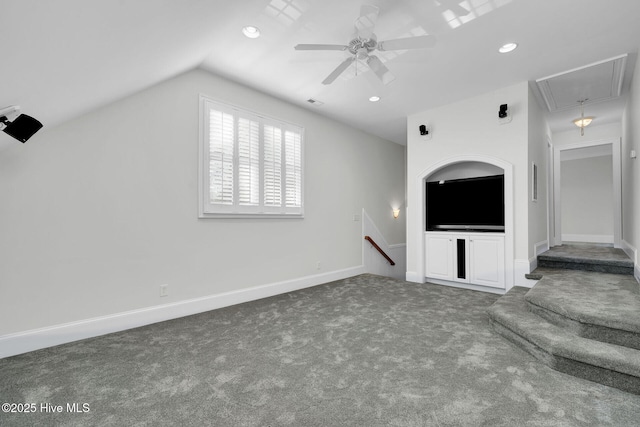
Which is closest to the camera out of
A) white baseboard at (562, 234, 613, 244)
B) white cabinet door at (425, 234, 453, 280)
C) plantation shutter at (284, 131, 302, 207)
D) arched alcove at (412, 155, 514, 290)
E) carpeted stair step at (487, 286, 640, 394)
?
carpeted stair step at (487, 286, 640, 394)

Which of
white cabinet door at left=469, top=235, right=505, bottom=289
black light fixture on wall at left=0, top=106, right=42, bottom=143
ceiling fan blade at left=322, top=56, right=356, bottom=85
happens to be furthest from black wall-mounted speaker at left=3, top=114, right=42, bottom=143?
white cabinet door at left=469, top=235, right=505, bottom=289

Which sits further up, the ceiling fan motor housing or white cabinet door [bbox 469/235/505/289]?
the ceiling fan motor housing

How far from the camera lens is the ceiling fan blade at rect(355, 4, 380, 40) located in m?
2.36

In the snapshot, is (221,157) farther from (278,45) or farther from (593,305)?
(593,305)

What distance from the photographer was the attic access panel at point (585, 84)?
3.62 meters

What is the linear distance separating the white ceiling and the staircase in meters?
2.71

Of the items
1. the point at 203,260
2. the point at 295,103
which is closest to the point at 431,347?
the point at 203,260

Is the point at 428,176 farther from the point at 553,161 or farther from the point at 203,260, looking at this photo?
the point at 203,260

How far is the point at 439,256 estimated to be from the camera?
16.5 feet

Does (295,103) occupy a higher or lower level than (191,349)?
higher

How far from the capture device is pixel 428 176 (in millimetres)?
5301

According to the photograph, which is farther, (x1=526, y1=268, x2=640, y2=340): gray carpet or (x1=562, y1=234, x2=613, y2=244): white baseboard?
(x1=562, y1=234, x2=613, y2=244): white baseboard

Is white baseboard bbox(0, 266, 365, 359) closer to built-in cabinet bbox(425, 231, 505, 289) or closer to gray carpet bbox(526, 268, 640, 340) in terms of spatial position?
built-in cabinet bbox(425, 231, 505, 289)

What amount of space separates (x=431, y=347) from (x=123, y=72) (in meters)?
3.74
